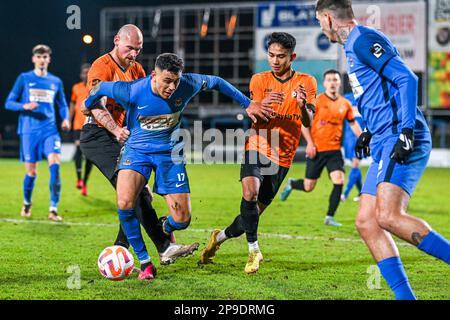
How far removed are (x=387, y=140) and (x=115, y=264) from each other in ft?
8.11

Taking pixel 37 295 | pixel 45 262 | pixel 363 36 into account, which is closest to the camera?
pixel 363 36

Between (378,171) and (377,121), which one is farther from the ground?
(377,121)

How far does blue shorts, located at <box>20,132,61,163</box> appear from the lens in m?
10.8

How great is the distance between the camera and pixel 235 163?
25375 mm

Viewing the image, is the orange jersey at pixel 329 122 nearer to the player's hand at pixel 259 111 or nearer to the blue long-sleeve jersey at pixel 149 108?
the player's hand at pixel 259 111

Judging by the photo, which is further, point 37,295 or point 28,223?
point 28,223

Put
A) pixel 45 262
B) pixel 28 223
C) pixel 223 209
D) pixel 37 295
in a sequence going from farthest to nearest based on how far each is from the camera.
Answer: pixel 223 209 → pixel 28 223 → pixel 45 262 → pixel 37 295

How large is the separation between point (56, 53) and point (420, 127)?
24985 millimetres

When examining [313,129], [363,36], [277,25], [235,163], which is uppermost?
[277,25]

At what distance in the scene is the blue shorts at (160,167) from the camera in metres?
6.40

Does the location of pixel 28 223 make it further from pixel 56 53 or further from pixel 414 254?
pixel 56 53

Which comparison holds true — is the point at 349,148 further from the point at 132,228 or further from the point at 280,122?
the point at 132,228

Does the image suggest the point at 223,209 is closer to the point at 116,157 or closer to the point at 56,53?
the point at 116,157
